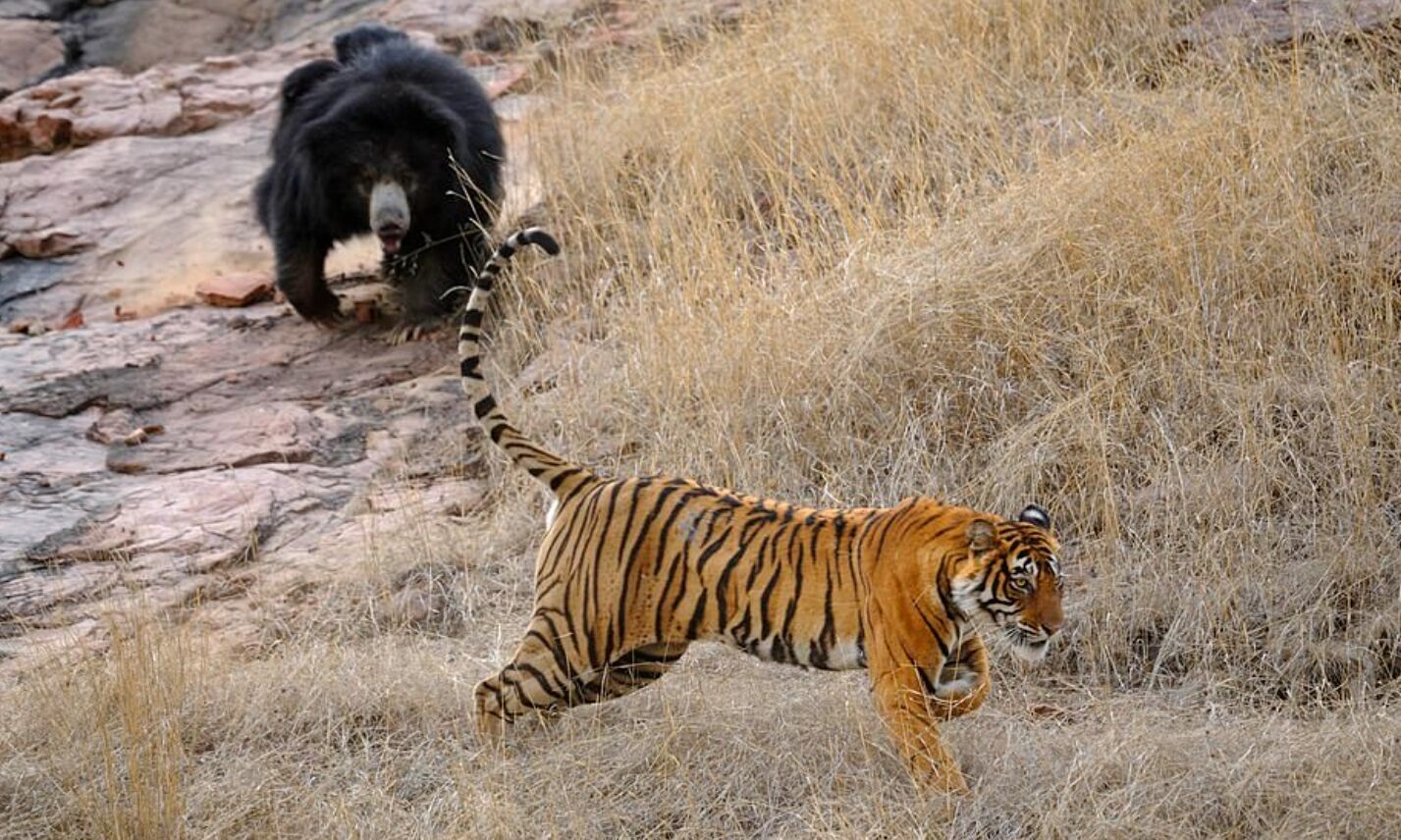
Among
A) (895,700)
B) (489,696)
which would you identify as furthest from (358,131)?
(895,700)

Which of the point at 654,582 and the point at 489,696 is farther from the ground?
the point at 654,582

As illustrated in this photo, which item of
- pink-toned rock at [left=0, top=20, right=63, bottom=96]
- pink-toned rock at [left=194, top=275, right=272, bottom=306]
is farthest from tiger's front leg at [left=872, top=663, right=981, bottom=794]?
pink-toned rock at [left=0, top=20, right=63, bottom=96]

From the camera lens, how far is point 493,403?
16.3 feet

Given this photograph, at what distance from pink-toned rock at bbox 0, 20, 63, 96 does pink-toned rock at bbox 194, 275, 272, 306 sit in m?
4.16

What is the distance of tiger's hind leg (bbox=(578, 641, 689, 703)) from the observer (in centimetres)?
464

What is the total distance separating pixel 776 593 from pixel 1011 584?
2.08ft

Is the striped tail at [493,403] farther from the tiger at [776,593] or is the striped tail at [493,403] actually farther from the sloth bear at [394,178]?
the sloth bear at [394,178]

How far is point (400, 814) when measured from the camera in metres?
4.38

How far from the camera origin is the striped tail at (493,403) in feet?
15.8

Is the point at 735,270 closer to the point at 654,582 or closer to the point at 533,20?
the point at 654,582

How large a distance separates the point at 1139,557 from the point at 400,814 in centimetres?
261

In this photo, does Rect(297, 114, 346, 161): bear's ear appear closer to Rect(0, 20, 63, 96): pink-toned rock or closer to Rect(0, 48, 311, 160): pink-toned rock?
Rect(0, 48, 311, 160): pink-toned rock

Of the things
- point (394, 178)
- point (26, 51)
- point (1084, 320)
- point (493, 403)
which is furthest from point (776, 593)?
point (26, 51)

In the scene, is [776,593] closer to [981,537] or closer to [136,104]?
[981,537]
